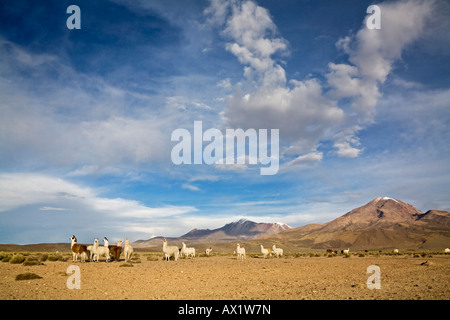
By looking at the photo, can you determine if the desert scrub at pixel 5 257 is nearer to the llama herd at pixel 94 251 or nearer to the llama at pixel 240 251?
the llama herd at pixel 94 251

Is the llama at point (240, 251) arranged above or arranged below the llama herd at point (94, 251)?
below

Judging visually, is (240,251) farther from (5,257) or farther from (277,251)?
(5,257)

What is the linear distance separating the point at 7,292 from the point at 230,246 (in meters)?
112

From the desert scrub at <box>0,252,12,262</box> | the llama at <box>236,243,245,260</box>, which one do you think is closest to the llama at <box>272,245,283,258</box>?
the llama at <box>236,243,245,260</box>

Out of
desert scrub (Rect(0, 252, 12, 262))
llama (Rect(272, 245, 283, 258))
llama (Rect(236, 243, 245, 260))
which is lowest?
llama (Rect(272, 245, 283, 258))

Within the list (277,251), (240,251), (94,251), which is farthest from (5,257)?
(277,251)

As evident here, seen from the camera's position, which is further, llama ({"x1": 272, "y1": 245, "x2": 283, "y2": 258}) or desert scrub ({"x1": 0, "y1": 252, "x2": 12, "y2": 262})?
llama ({"x1": 272, "y1": 245, "x2": 283, "y2": 258})

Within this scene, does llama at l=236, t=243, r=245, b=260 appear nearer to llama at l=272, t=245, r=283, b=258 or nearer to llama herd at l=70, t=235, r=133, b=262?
llama at l=272, t=245, r=283, b=258

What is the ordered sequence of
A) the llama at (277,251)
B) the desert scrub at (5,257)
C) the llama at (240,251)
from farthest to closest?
the llama at (277,251), the llama at (240,251), the desert scrub at (5,257)

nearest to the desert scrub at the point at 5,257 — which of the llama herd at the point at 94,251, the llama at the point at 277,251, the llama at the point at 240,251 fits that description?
the llama herd at the point at 94,251

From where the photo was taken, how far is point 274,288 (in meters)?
12.2
